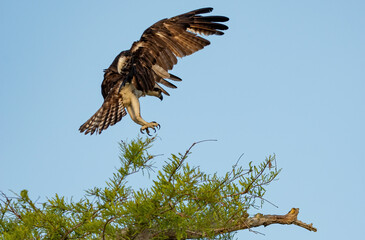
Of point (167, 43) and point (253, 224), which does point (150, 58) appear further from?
point (253, 224)

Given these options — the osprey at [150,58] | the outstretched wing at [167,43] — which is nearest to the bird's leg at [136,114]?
the osprey at [150,58]

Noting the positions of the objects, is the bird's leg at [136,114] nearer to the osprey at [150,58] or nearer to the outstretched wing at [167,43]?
the osprey at [150,58]

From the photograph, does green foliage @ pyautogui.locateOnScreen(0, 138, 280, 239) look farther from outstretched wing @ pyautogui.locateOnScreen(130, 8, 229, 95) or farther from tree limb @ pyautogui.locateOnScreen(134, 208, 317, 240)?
outstretched wing @ pyautogui.locateOnScreen(130, 8, 229, 95)

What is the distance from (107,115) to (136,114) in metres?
0.37

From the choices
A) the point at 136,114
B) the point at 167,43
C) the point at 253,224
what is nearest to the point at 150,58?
the point at 167,43

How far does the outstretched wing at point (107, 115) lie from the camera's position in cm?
605

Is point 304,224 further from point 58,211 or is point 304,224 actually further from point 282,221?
point 58,211

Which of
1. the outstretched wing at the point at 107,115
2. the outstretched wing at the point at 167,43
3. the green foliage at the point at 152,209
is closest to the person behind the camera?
the green foliage at the point at 152,209

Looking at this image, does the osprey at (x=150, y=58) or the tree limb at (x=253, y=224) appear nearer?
the tree limb at (x=253, y=224)

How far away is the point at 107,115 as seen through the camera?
20.2 ft

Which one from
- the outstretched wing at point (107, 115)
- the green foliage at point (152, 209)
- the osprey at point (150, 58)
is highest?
the osprey at point (150, 58)

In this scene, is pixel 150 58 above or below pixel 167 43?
below

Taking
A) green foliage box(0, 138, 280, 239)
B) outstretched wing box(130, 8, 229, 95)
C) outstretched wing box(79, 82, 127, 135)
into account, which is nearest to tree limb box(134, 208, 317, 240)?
green foliage box(0, 138, 280, 239)

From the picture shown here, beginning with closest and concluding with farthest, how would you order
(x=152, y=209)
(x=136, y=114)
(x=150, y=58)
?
(x=152, y=209), (x=136, y=114), (x=150, y=58)
